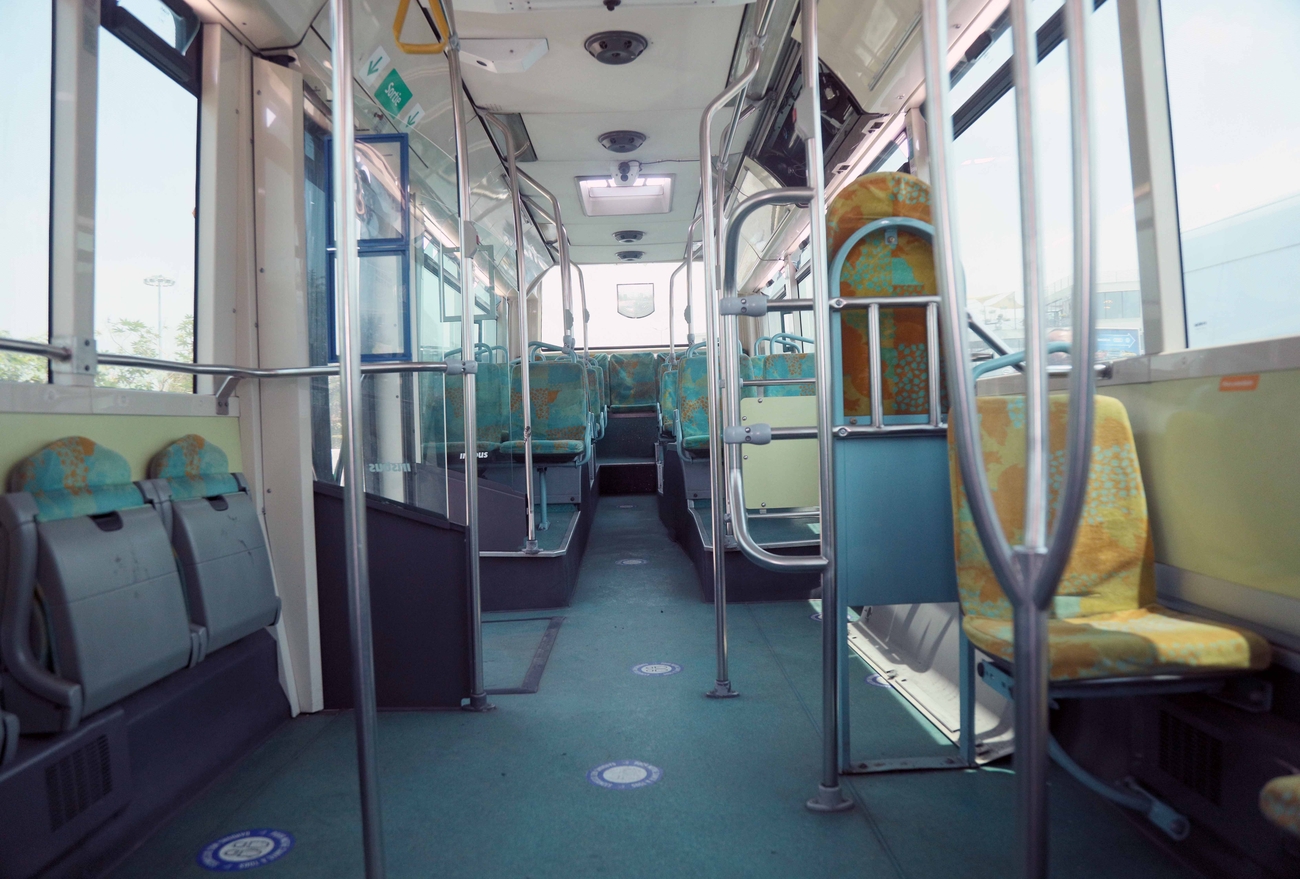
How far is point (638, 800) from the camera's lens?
2139 mm

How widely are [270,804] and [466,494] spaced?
3.70 feet

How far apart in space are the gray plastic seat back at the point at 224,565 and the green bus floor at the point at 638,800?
1.37 feet

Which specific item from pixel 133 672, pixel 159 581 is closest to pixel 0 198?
pixel 159 581

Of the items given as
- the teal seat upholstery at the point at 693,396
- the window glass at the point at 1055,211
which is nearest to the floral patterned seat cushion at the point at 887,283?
the window glass at the point at 1055,211

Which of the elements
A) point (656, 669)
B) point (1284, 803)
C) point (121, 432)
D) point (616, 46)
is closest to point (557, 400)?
point (616, 46)

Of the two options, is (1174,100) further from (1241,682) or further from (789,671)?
(789,671)

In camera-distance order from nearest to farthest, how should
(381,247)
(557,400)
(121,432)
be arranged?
(121,432) < (381,247) < (557,400)

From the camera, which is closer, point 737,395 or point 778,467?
point 737,395

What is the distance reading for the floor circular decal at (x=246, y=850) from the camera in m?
1.85

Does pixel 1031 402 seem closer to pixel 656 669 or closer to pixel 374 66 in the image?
pixel 656 669

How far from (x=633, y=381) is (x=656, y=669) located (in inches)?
287

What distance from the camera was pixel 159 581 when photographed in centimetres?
206

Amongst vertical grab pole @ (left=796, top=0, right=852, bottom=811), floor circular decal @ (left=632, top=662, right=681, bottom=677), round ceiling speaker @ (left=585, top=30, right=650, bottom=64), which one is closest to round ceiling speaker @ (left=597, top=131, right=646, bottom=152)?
round ceiling speaker @ (left=585, top=30, right=650, bottom=64)

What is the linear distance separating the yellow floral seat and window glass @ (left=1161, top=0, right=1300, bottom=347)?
1.17 ft
